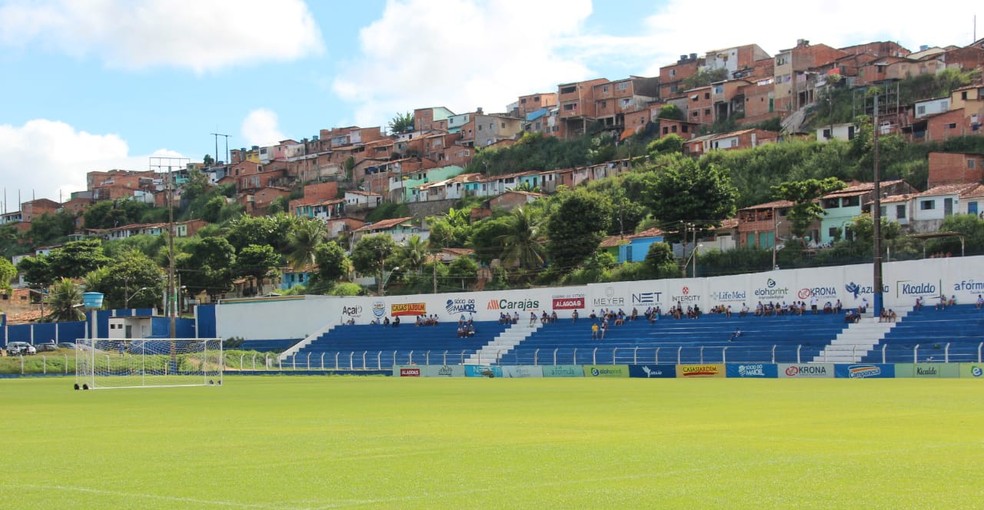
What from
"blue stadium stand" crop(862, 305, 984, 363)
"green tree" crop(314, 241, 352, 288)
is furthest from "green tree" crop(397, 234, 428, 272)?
"blue stadium stand" crop(862, 305, 984, 363)

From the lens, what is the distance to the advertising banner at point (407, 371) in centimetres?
5025

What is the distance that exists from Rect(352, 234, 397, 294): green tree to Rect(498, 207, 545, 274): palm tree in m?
13.1

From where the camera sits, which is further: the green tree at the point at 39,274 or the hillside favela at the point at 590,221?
the green tree at the point at 39,274

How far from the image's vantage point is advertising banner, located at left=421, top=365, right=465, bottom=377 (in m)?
49.0

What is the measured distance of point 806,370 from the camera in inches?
1545

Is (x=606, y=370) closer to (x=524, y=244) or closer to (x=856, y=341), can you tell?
(x=856, y=341)

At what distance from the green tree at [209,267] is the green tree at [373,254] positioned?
14241 millimetres

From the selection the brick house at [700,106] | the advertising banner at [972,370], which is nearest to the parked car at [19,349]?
the advertising banner at [972,370]

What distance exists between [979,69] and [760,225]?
38922 mm

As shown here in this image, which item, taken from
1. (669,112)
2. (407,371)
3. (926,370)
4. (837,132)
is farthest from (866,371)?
(669,112)

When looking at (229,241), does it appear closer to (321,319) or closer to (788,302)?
(321,319)

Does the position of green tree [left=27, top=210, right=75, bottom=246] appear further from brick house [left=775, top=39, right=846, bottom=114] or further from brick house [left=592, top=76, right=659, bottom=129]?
brick house [left=775, top=39, right=846, bottom=114]

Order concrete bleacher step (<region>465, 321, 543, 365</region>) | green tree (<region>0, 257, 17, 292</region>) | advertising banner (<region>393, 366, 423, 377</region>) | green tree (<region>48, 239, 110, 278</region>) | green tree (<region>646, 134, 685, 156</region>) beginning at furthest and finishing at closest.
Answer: green tree (<region>48, 239, 110, 278</region>), green tree (<region>646, 134, 685, 156</region>), green tree (<region>0, 257, 17, 292</region>), concrete bleacher step (<region>465, 321, 543, 365</region>), advertising banner (<region>393, 366, 423, 377</region>)
